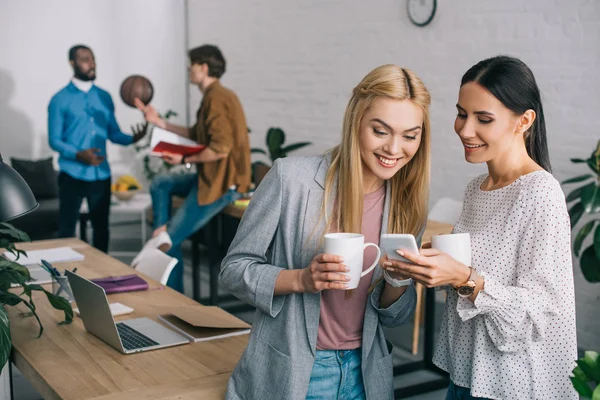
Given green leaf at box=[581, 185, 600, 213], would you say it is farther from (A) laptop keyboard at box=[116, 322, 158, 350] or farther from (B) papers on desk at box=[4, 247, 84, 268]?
(B) papers on desk at box=[4, 247, 84, 268]

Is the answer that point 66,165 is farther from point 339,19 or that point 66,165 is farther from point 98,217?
point 339,19

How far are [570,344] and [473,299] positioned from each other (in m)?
0.23

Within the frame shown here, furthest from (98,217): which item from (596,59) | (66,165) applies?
(596,59)

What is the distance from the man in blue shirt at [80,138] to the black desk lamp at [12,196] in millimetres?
3227

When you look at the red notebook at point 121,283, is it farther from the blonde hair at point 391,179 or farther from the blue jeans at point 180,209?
the blue jeans at point 180,209

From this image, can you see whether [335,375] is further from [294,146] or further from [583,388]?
[294,146]

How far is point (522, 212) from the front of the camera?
1.44 metres

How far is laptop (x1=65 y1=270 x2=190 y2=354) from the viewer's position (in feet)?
6.45

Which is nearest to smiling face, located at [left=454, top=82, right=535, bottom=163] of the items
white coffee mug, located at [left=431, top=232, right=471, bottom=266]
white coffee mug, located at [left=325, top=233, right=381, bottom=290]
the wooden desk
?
white coffee mug, located at [left=431, top=232, right=471, bottom=266]

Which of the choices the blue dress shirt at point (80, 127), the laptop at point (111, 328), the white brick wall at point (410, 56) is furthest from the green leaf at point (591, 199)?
the blue dress shirt at point (80, 127)

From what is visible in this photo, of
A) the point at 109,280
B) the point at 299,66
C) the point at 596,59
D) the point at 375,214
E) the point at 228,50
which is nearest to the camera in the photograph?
the point at 375,214

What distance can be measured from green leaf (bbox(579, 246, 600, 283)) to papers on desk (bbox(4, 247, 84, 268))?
2237 millimetres

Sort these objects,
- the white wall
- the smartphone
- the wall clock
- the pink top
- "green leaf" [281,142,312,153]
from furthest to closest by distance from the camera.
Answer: the white wall < "green leaf" [281,142,312,153] < the wall clock < the pink top < the smartphone

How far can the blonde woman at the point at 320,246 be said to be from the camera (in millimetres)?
1457
